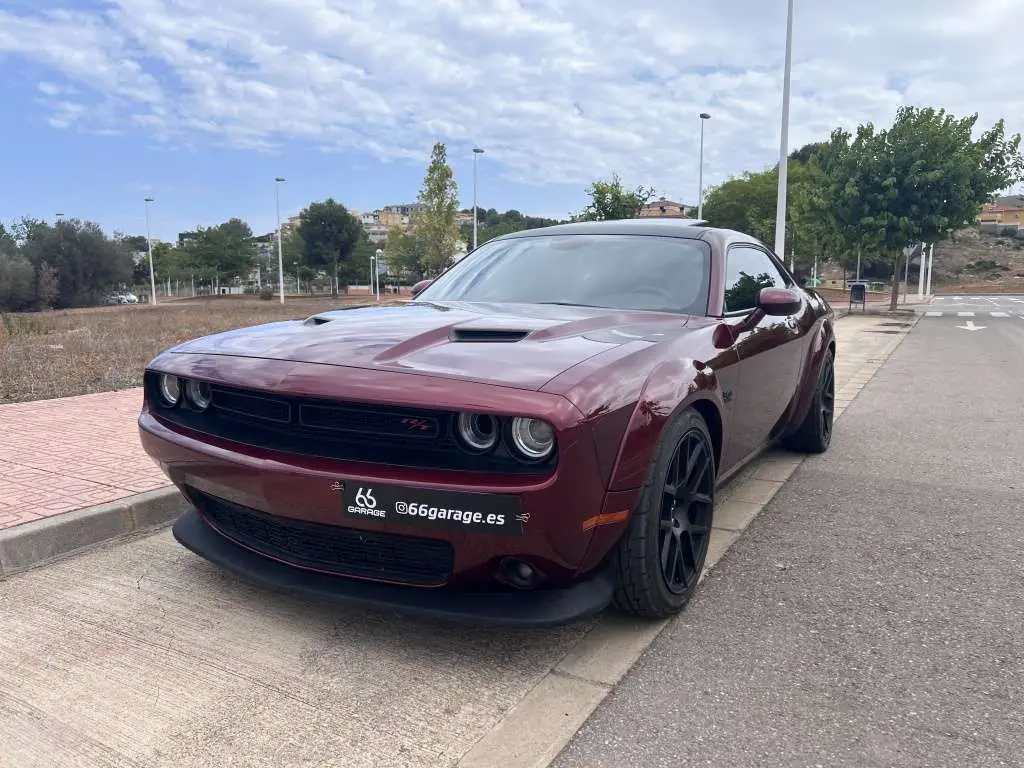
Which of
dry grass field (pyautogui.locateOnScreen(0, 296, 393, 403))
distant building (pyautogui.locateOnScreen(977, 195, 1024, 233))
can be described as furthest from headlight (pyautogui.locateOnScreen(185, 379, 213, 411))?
distant building (pyautogui.locateOnScreen(977, 195, 1024, 233))

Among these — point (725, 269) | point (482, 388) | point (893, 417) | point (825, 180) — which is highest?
point (825, 180)

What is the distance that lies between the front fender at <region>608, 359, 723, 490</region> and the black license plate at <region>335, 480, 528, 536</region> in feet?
1.11

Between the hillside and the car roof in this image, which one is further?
the hillside

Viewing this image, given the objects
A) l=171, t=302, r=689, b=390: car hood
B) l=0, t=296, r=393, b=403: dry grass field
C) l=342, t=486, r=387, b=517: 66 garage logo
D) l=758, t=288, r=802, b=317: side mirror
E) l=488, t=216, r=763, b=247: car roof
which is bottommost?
l=0, t=296, r=393, b=403: dry grass field

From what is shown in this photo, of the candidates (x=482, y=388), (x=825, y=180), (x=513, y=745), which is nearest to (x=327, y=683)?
(x=513, y=745)

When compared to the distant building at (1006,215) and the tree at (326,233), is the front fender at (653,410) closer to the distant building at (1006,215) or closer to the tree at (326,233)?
the tree at (326,233)

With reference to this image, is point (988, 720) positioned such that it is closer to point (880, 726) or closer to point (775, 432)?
point (880, 726)

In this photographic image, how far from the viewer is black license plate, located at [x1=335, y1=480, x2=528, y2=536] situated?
212cm

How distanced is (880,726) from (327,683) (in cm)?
159

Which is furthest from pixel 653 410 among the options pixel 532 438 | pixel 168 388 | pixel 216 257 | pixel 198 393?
pixel 216 257

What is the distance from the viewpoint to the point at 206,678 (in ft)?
7.83

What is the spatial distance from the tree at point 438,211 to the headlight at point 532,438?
43.1m

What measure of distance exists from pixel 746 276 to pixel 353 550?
253 cm

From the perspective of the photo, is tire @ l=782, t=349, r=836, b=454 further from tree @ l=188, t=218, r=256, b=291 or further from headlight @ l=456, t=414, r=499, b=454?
tree @ l=188, t=218, r=256, b=291
